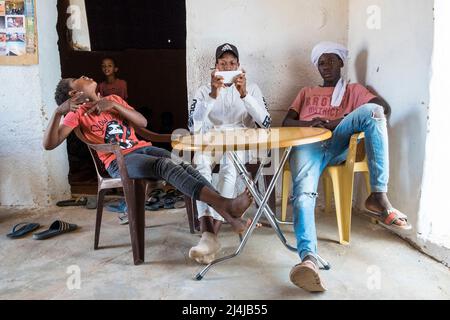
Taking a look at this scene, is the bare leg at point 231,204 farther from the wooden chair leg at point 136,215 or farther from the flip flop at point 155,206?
the flip flop at point 155,206

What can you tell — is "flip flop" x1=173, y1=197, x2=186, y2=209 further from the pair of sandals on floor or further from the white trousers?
the white trousers

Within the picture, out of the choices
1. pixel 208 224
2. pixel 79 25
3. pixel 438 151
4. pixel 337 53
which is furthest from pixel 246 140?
pixel 79 25

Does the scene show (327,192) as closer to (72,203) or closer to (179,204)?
(179,204)

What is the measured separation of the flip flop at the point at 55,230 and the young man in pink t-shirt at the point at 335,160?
6.04 ft

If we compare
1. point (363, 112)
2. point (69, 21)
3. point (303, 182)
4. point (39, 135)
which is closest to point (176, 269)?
point (303, 182)

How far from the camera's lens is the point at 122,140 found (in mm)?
2771

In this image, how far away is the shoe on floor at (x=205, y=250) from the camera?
2365 mm

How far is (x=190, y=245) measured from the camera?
2.77m

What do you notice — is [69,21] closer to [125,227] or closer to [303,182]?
[125,227]

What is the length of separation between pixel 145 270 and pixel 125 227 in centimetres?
92

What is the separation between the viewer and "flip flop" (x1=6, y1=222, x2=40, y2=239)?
301 centimetres

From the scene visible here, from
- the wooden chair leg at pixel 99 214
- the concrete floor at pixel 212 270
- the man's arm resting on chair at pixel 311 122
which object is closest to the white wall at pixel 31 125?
the concrete floor at pixel 212 270

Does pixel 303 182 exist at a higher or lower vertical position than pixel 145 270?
higher

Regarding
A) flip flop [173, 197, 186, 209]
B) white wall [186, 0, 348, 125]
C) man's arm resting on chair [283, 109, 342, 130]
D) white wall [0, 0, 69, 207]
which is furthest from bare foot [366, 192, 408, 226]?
white wall [0, 0, 69, 207]
